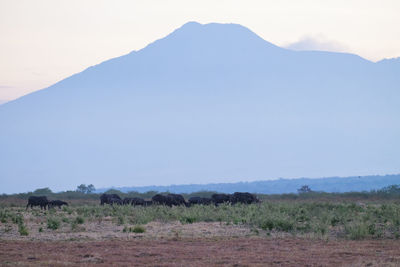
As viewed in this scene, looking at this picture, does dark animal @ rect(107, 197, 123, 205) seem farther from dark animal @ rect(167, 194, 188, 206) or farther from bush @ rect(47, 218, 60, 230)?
bush @ rect(47, 218, 60, 230)

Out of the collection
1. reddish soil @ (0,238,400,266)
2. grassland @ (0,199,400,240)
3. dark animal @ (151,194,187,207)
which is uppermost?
dark animal @ (151,194,187,207)

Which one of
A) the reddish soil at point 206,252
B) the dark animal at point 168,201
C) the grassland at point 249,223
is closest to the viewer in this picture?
the reddish soil at point 206,252

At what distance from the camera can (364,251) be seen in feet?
69.1

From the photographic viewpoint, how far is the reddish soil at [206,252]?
742 inches

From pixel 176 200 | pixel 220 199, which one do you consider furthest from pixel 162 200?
pixel 220 199

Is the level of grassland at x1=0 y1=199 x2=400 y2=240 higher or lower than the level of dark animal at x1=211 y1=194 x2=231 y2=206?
lower

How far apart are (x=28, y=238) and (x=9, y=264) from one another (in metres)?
6.95

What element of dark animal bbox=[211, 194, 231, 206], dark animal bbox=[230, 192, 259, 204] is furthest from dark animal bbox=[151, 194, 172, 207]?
dark animal bbox=[230, 192, 259, 204]

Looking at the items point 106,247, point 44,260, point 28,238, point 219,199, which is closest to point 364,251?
point 106,247

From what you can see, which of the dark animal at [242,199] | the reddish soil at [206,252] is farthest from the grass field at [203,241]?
the dark animal at [242,199]

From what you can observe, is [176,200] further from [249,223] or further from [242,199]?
[249,223]

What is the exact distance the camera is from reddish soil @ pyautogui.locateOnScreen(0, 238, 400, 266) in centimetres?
1886

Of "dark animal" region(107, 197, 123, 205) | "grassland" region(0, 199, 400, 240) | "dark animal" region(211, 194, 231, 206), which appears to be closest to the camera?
"grassland" region(0, 199, 400, 240)

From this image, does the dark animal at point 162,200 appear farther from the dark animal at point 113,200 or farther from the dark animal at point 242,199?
the dark animal at point 242,199
